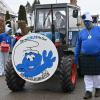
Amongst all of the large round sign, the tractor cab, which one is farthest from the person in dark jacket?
the tractor cab

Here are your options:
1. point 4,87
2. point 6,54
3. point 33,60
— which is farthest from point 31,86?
point 6,54

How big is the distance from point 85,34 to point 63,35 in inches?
142

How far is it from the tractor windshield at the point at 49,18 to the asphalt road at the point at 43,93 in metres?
1.86

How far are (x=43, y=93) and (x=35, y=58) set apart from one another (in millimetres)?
928

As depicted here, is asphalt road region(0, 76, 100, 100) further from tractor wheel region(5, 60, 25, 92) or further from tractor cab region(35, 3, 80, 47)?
tractor cab region(35, 3, 80, 47)

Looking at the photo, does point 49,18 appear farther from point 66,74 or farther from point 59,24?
point 66,74

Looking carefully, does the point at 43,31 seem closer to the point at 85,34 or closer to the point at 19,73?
the point at 19,73

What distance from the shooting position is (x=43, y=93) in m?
10.9

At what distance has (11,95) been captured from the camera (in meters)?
10.7

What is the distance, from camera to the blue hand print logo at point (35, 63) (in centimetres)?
1059

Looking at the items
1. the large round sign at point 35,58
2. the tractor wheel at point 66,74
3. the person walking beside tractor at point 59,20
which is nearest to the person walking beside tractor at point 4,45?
the person walking beside tractor at point 59,20

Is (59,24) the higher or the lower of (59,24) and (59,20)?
the lower

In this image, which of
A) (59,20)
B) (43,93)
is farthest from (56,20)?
(43,93)

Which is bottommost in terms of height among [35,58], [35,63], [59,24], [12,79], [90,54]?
[12,79]
